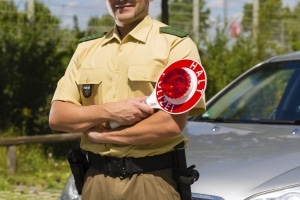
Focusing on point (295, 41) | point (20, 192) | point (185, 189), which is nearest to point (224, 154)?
point (185, 189)

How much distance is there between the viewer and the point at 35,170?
376 inches

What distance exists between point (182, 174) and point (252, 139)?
142 centimetres

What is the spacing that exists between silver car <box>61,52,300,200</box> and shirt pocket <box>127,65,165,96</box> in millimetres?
837

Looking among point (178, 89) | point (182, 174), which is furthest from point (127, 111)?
point (182, 174)

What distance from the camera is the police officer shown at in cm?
307

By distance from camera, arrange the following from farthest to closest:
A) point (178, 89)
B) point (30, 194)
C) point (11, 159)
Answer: point (11, 159) → point (30, 194) → point (178, 89)

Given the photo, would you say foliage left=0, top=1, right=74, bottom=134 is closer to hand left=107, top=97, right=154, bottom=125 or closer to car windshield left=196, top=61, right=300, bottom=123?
car windshield left=196, top=61, right=300, bottom=123

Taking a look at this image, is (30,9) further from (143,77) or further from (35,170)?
(143,77)

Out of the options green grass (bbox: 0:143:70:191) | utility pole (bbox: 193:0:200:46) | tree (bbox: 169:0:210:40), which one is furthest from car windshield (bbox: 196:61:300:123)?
tree (bbox: 169:0:210:40)

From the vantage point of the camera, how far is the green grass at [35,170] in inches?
337

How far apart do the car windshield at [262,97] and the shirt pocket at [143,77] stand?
211cm

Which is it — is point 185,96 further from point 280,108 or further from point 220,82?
point 220,82

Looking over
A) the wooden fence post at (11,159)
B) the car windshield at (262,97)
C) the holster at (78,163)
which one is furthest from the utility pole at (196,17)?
the holster at (78,163)

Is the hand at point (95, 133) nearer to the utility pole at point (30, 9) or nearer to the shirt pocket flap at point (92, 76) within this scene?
the shirt pocket flap at point (92, 76)
